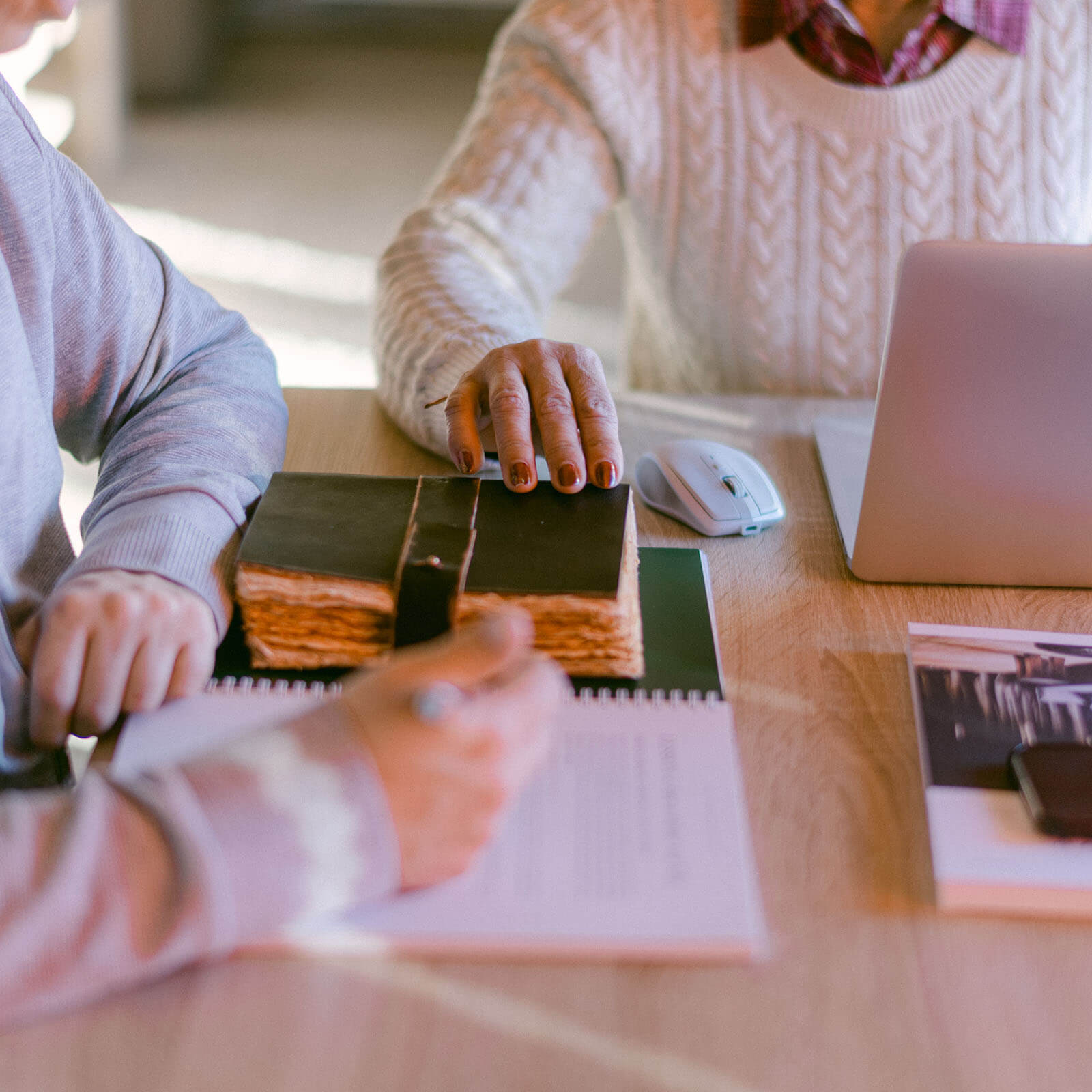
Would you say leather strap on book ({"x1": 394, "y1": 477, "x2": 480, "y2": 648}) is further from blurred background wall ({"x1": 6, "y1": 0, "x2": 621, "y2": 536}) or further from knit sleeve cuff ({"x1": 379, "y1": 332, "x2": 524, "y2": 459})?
blurred background wall ({"x1": 6, "y1": 0, "x2": 621, "y2": 536})

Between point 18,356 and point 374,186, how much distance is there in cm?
307

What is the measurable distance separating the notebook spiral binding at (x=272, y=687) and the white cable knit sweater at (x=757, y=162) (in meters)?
0.58

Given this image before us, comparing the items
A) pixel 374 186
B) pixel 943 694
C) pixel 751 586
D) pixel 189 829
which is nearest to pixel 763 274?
pixel 751 586

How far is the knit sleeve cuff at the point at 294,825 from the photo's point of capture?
1.52 feet

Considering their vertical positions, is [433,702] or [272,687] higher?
[433,702]

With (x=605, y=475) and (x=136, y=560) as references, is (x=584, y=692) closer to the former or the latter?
(x=605, y=475)

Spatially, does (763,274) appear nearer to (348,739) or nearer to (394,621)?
(394,621)

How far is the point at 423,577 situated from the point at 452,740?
0.15 m

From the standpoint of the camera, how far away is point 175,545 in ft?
2.13

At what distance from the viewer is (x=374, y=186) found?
3598mm

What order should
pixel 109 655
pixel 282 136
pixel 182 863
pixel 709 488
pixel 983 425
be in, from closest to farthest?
pixel 182 863 < pixel 109 655 < pixel 983 425 < pixel 709 488 < pixel 282 136

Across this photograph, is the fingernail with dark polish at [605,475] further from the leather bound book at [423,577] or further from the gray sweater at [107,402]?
the gray sweater at [107,402]

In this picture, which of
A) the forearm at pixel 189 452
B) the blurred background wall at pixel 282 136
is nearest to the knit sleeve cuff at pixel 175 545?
the forearm at pixel 189 452

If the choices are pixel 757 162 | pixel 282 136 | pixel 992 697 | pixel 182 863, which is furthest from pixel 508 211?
pixel 282 136
